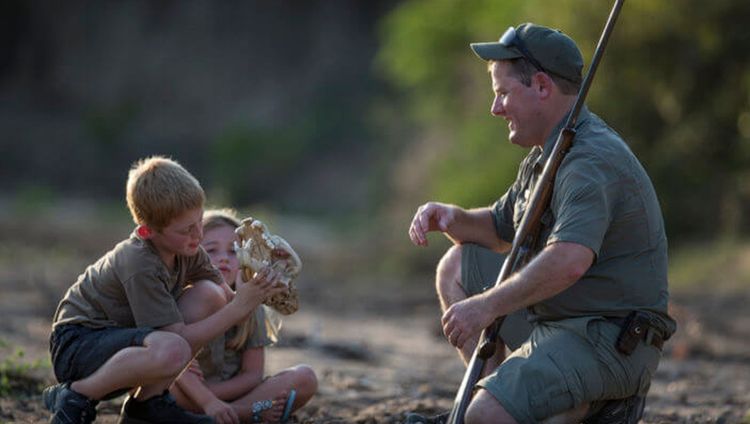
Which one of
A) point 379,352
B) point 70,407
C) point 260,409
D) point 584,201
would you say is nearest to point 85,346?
point 70,407

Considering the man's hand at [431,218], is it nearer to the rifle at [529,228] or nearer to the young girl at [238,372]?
the rifle at [529,228]

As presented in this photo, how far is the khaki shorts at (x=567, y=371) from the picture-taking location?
16.6 ft

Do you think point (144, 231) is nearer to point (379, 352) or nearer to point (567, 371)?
point (567, 371)

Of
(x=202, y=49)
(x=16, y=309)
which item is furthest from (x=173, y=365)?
(x=202, y=49)

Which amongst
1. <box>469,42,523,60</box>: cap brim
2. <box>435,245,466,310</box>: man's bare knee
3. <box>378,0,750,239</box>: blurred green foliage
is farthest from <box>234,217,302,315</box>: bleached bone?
<box>378,0,750,239</box>: blurred green foliage

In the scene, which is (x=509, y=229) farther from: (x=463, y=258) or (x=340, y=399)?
(x=340, y=399)

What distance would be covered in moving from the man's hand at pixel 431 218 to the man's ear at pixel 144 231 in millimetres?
1107

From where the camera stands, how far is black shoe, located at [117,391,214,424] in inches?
213

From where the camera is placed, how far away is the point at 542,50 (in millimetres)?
5289

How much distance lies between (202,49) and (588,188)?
2896cm

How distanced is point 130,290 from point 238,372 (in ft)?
2.97

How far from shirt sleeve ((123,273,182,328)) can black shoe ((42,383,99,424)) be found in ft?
1.21

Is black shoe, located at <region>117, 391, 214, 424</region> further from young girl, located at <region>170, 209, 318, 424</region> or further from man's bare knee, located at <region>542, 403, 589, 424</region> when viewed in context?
man's bare knee, located at <region>542, 403, 589, 424</region>

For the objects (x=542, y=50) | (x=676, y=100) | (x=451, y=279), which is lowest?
(x=451, y=279)
